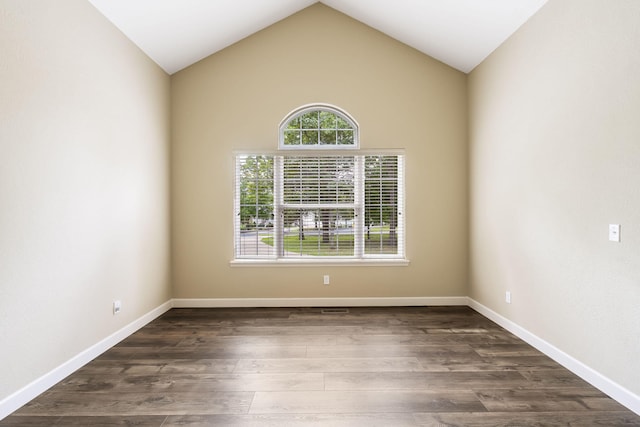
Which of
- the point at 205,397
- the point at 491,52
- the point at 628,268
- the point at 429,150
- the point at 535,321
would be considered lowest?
the point at 205,397

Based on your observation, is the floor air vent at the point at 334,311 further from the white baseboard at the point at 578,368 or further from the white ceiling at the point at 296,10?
the white ceiling at the point at 296,10

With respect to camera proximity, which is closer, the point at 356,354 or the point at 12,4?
the point at 12,4

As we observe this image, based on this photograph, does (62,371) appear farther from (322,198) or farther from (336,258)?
(322,198)

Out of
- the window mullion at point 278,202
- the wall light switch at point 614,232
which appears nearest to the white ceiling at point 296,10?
the window mullion at point 278,202

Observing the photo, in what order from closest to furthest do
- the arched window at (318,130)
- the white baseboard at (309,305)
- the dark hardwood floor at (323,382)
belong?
the dark hardwood floor at (323,382), the white baseboard at (309,305), the arched window at (318,130)

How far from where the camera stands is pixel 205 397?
2256 millimetres

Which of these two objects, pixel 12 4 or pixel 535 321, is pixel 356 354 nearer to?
pixel 535 321

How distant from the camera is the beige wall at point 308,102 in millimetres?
4324

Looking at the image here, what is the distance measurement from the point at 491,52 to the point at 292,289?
3457mm

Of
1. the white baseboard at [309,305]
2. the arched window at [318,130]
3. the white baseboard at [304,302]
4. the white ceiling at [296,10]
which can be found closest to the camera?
the white baseboard at [309,305]

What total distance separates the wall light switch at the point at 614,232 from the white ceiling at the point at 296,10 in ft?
6.30

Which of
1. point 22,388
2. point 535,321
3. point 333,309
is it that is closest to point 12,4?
point 22,388

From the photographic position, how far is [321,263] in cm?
Answer: 436

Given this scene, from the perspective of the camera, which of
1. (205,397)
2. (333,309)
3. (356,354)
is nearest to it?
(205,397)
